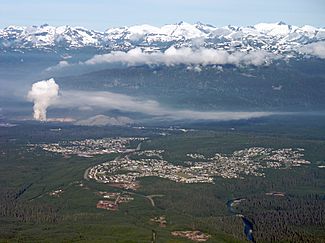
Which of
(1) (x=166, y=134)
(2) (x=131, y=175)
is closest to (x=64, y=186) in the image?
(2) (x=131, y=175)

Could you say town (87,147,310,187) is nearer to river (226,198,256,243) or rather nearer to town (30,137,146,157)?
town (30,137,146,157)

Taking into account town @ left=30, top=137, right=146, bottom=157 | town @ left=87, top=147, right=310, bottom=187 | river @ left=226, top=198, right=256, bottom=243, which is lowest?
river @ left=226, top=198, right=256, bottom=243

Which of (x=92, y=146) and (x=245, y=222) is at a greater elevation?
(x=92, y=146)

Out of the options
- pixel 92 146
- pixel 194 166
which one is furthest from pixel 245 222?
pixel 92 146

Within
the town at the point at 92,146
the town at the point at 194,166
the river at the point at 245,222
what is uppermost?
the town at the point at 92,146

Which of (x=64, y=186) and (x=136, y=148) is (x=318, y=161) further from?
(x=64, y=186)

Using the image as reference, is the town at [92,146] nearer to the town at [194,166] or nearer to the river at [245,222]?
the town at [194,166]

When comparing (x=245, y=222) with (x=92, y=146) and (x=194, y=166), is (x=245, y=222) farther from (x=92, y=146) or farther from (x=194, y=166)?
(x=92, y=146)

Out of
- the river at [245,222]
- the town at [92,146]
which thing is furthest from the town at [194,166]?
the river at [245,222]

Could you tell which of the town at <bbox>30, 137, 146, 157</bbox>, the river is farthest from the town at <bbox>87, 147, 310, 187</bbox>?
the river
